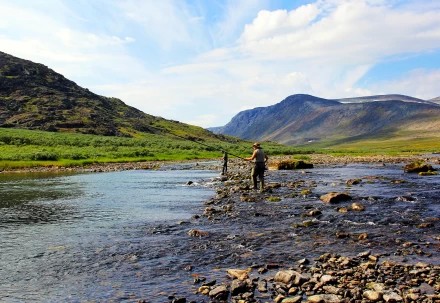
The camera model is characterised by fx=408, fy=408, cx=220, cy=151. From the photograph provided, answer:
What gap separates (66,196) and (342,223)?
2159 centimetres

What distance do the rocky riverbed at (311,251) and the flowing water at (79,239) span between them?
155 cm

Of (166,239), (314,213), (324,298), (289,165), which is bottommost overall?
(324,298)

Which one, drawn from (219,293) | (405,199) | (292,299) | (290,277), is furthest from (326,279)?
(405,199)

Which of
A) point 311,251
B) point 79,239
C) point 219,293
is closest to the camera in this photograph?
point 219,293

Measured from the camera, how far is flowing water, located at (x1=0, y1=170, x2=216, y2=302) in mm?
11523

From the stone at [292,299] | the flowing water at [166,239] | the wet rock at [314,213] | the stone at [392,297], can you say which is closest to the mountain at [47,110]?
the flowing water at [166,239]

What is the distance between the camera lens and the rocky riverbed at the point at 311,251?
10.8 metres

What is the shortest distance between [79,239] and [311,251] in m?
9.59

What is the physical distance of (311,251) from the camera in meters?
14.5

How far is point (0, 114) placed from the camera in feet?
496

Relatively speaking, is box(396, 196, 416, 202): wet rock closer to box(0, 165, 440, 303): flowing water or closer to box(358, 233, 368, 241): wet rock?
box(0, 165, 440, 303): flowing water

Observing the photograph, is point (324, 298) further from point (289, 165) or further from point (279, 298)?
point (289, 165)

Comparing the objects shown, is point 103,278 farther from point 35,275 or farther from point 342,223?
point 342,223

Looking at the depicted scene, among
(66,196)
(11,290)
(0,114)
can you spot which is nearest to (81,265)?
(11,290)
